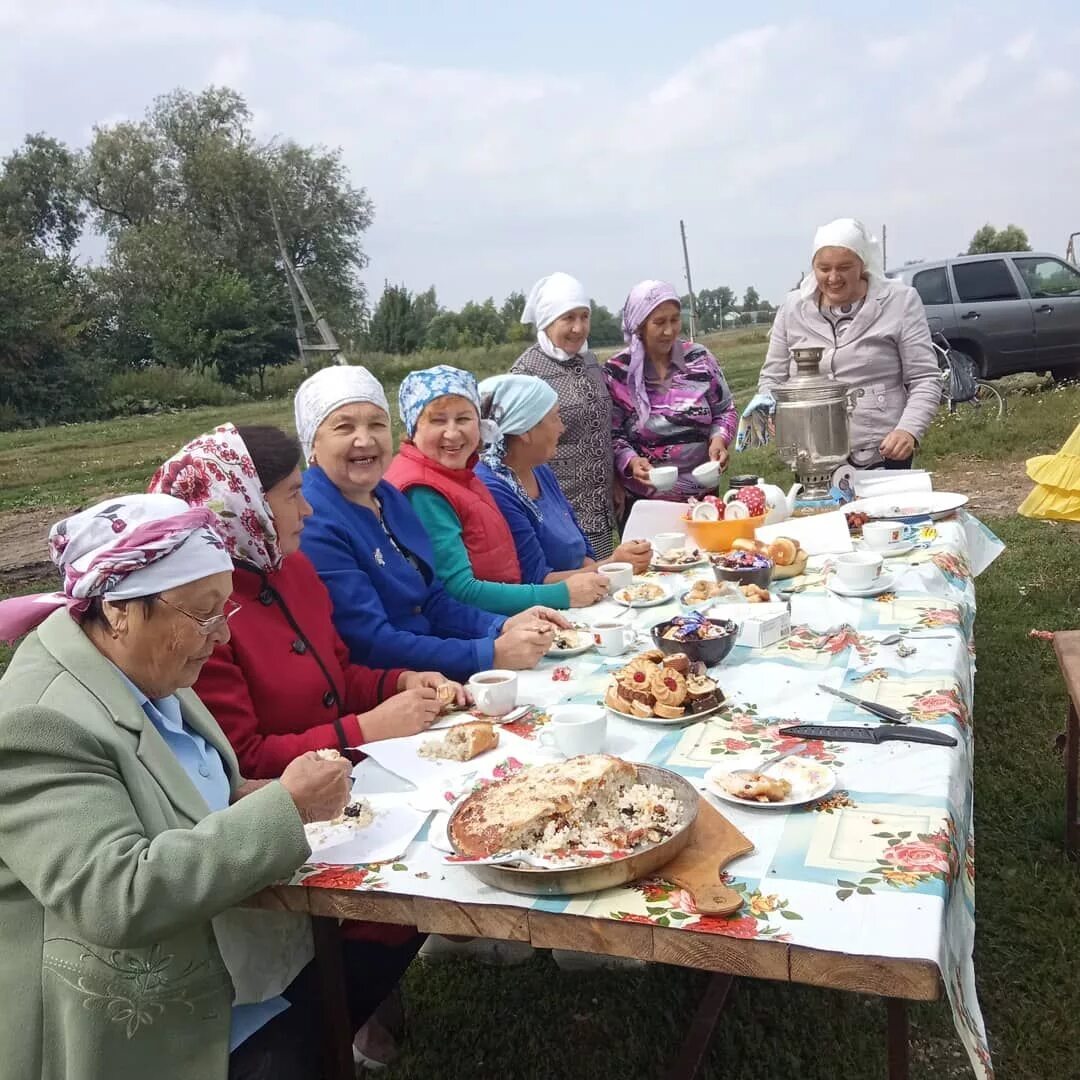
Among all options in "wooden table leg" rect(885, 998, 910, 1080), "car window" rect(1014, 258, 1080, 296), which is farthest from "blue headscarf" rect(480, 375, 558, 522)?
"car window" rect(1014, 258, 1080, 296)

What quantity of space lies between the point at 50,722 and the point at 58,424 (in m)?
26.3

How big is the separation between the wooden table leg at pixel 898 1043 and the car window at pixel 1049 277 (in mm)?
13959

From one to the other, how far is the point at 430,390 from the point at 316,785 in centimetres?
173

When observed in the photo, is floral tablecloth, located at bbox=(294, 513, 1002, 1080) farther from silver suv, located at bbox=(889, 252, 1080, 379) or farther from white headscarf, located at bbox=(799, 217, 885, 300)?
silver suv, located at bbox=(889, 252, 1080, 379)

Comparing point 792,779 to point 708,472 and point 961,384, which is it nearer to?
point 708,472

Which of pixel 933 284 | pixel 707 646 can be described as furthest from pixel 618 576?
pixel 933 284

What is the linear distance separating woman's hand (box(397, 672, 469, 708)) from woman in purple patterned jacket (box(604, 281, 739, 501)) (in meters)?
2.30

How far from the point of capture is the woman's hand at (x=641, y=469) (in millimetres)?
4457

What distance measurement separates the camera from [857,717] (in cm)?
196

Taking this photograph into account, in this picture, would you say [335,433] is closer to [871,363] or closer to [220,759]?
[220,759]

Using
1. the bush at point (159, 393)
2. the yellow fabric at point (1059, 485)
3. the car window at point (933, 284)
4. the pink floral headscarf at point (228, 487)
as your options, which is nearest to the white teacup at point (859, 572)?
the pink floral headscarf at point (228, 487)

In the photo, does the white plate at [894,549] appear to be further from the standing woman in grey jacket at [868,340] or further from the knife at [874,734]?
the knife at [874,734]

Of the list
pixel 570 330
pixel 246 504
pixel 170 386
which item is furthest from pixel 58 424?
pixel 246 504

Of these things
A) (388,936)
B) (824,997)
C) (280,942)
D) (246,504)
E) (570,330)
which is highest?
(570,330)
